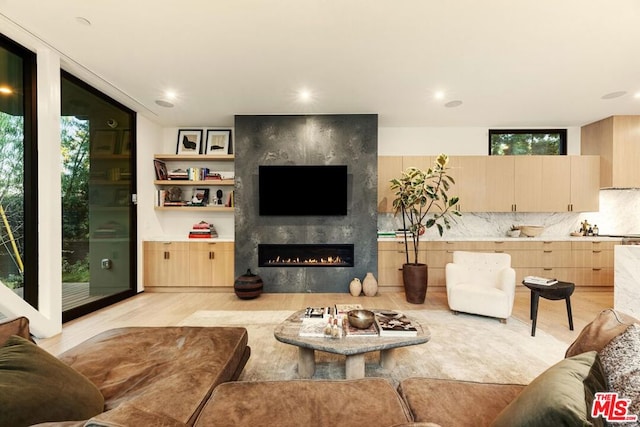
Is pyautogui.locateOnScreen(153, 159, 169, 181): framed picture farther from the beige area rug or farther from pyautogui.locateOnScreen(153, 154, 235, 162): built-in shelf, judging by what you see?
the beige area rug

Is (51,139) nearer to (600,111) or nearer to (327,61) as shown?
(327,61)

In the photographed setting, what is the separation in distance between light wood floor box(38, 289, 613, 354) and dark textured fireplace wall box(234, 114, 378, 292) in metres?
0.35

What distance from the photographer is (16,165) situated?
268cm

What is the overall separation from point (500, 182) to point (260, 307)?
4306 millimetres

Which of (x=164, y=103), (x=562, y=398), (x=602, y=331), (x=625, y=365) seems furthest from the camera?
(x=164, y=103)

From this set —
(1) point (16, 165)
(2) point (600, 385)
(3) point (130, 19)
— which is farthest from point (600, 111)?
(1) point (16, 165)

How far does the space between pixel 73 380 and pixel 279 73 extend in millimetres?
3016

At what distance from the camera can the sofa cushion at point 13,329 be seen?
123 centimetres

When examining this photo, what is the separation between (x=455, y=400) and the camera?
1.18m

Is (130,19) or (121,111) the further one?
(121,111)

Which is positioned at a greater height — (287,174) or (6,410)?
(287,174)

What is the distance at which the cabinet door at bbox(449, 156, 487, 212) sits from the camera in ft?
15.4

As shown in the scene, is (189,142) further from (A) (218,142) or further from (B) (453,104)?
(B) (453,104)

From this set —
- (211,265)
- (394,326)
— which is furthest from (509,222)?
(211,265)
